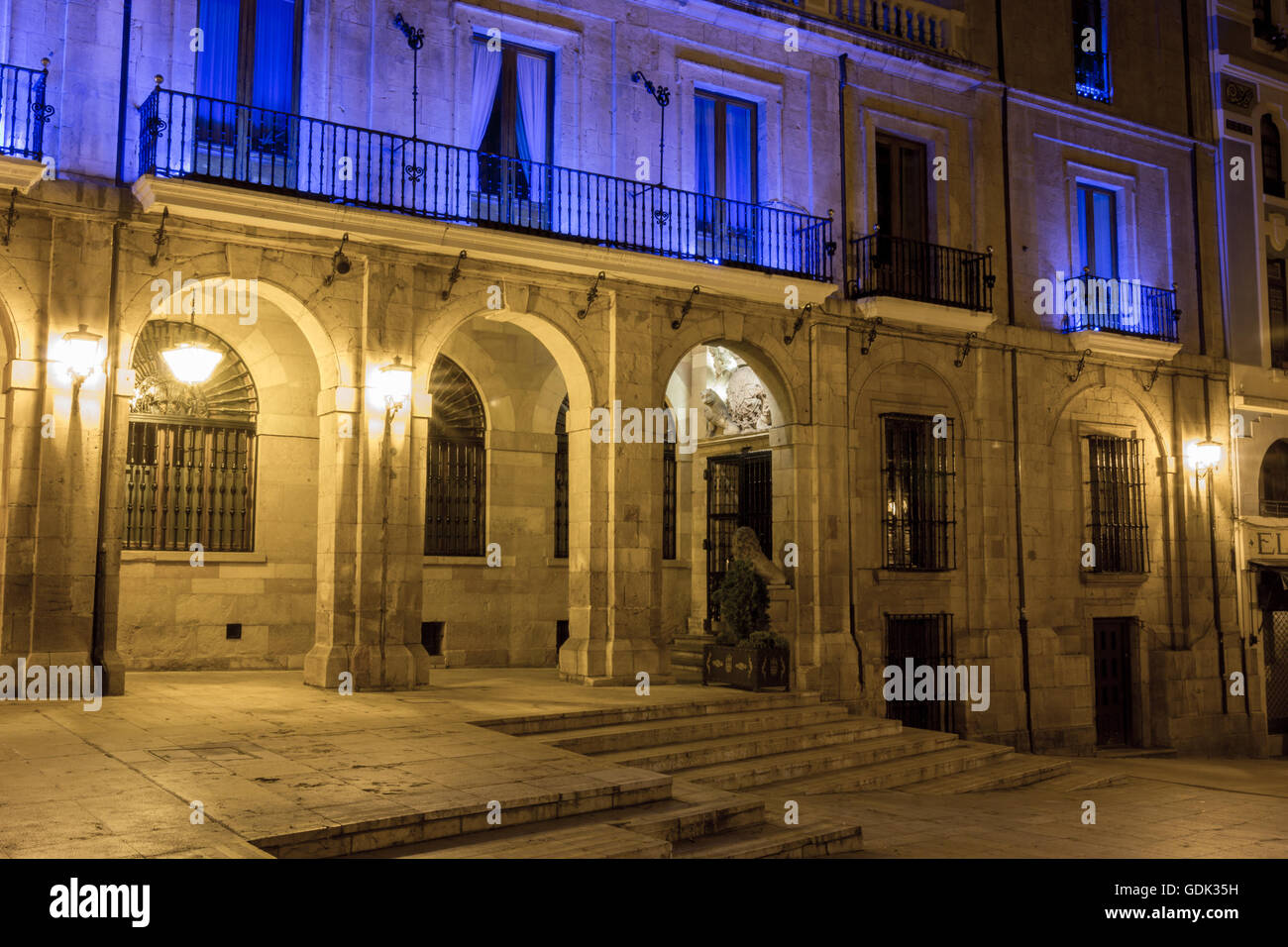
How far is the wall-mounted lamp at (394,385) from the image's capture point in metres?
12.8

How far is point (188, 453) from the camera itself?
14172mm

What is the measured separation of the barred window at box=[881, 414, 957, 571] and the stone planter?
3.04 metres

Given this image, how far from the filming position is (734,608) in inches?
582

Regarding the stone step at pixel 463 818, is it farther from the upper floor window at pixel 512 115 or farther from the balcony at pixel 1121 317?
the balcony at pixel 1121 317

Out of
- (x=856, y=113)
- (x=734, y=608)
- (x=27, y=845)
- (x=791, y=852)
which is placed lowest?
(x=791, y=852)

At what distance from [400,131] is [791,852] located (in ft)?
30.7

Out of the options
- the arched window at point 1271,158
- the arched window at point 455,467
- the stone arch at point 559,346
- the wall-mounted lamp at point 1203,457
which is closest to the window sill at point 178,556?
the arched window at point 455,467

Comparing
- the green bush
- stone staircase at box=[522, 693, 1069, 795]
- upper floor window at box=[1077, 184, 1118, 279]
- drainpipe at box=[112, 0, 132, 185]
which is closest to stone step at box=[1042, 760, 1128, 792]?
stone staircase at box=[522, 693, 1069, 795]

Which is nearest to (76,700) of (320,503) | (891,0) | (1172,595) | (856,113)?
(320,503)

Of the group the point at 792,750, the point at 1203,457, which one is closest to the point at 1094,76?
the point at 1203,457

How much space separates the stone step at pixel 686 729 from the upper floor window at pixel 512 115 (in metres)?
6.76

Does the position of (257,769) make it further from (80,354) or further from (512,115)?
(512,115)

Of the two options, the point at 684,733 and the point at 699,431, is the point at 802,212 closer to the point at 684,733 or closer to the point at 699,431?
the point at 699,431

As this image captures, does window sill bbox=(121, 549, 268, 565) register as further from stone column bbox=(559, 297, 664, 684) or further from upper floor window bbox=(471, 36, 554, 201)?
upper floor window bbox=(471, 36, 554, 201)
